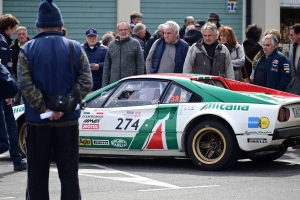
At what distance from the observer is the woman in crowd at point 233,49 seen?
1365cm

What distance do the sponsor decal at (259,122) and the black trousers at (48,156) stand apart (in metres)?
3.90

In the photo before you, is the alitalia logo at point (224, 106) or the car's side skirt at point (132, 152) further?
the car's side skirt at point (132, 152)

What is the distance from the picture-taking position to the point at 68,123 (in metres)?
6.52

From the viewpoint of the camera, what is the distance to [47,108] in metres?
6.45

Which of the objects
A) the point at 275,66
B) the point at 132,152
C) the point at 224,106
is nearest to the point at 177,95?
the point at 224,106

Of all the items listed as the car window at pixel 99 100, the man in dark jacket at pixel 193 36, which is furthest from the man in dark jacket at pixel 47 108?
the man in dark jacket at pixel 193 36

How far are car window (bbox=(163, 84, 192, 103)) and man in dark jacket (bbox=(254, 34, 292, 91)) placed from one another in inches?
101

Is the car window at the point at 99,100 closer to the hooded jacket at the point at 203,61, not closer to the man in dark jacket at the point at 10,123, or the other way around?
the man in dark jacket at the point at 10,123

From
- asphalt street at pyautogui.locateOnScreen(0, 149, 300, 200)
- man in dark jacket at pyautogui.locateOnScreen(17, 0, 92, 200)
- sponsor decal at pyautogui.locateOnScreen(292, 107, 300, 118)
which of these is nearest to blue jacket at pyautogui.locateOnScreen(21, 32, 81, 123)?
man in dark jacket at pyautogui.locateOnScreen(17, 0, 92, 200)

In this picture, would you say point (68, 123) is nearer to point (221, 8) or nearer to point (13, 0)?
point (13, 0)

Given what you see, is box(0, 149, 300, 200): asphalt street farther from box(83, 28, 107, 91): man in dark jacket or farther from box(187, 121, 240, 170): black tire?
box(83, 28, 107, 91): man in dark jacket

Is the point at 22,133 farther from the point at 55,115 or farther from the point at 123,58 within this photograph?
the point at 55,115

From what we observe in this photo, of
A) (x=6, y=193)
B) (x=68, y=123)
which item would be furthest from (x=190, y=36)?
(x=68, y=123)

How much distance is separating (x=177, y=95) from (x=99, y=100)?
116cm
